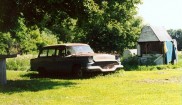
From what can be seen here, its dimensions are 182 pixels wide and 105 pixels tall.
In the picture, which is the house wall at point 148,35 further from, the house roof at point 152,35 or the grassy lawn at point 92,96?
the grassy lawn at point 92,96

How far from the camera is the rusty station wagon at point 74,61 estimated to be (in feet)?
55.9

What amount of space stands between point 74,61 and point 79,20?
7.04 feet

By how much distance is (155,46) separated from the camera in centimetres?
3588

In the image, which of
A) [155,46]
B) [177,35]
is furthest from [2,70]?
[177,35]

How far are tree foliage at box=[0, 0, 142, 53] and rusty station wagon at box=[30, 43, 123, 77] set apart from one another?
1376 millimetres

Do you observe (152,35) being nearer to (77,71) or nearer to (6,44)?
(77,71)

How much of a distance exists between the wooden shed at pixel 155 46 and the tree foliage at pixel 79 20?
1.53 metres

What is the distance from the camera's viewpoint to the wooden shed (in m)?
34.1

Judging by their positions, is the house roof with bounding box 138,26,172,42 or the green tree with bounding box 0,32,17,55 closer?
the house roof with bounding box 138,26,172,42

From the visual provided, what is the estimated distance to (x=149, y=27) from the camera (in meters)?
36.8

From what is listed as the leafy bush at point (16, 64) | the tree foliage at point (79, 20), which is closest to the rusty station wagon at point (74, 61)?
the tree foliage at point (79, 20)

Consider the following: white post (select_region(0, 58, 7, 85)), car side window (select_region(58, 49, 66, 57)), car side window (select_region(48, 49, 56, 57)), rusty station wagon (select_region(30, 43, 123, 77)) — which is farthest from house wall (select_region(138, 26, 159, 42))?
white post (select_region(0, 58, 7, 85))

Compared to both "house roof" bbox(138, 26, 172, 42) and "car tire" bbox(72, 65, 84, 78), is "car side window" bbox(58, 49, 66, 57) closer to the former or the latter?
"car tire" bbox(72, 65, 84, 78)

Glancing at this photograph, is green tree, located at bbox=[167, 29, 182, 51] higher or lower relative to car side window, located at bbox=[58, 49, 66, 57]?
higher
